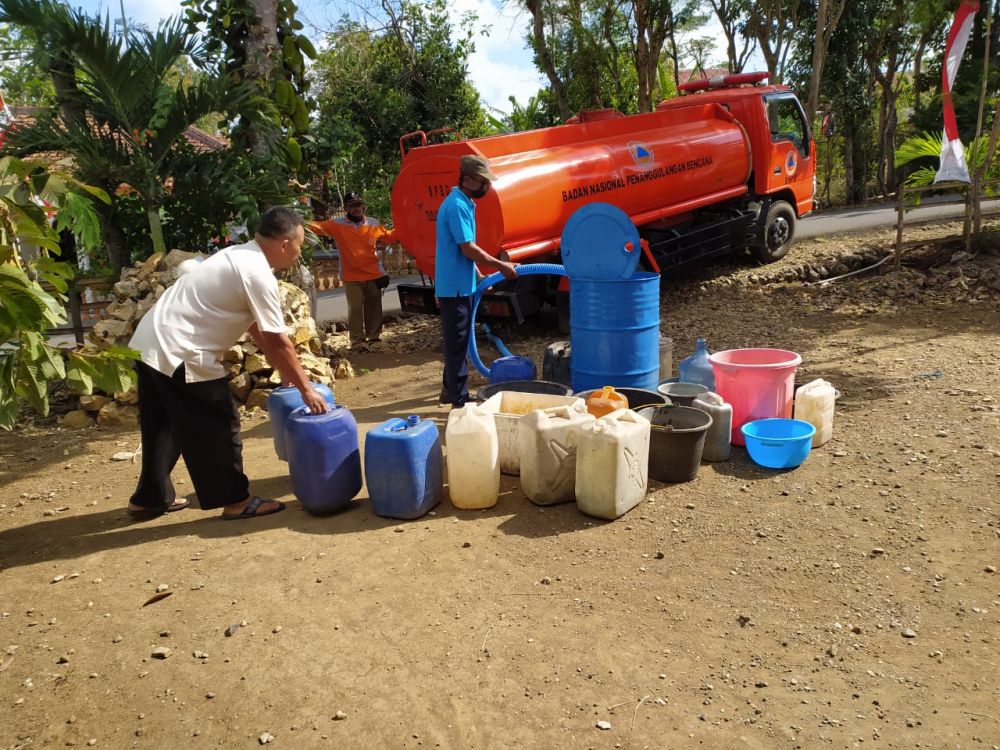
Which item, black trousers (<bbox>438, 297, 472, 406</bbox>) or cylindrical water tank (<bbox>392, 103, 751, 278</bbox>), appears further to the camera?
cylindrical water tank (<bbox>392, 103, 751, 278</bbox>)

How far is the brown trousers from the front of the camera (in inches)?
334

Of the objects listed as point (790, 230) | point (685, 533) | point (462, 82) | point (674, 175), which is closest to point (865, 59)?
point (462, 82)

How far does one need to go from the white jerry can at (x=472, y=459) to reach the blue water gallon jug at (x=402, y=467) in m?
0.11

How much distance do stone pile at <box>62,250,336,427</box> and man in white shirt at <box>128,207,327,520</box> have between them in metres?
2.30

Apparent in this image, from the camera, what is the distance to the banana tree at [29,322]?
3.21 metres

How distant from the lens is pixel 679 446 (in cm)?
425

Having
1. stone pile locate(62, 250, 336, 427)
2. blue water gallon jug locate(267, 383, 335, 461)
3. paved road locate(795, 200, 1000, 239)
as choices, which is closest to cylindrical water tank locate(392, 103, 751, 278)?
stone pile locate(62, 250, 336, 427)

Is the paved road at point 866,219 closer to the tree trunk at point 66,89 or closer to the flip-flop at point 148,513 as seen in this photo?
the tree trunk at point 66,89

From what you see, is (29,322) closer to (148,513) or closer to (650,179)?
(148,513)

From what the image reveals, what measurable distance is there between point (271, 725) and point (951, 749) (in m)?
2.16

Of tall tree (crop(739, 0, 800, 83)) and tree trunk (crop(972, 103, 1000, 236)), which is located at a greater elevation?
tall tree (crop(739, 0, 800, 83))

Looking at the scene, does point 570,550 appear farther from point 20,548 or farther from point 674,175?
point 674,175

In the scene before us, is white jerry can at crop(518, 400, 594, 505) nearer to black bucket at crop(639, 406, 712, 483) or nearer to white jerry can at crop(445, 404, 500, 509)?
white jerry can at crop(445, 404, 500, 509)

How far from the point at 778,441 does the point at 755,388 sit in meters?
0.42
